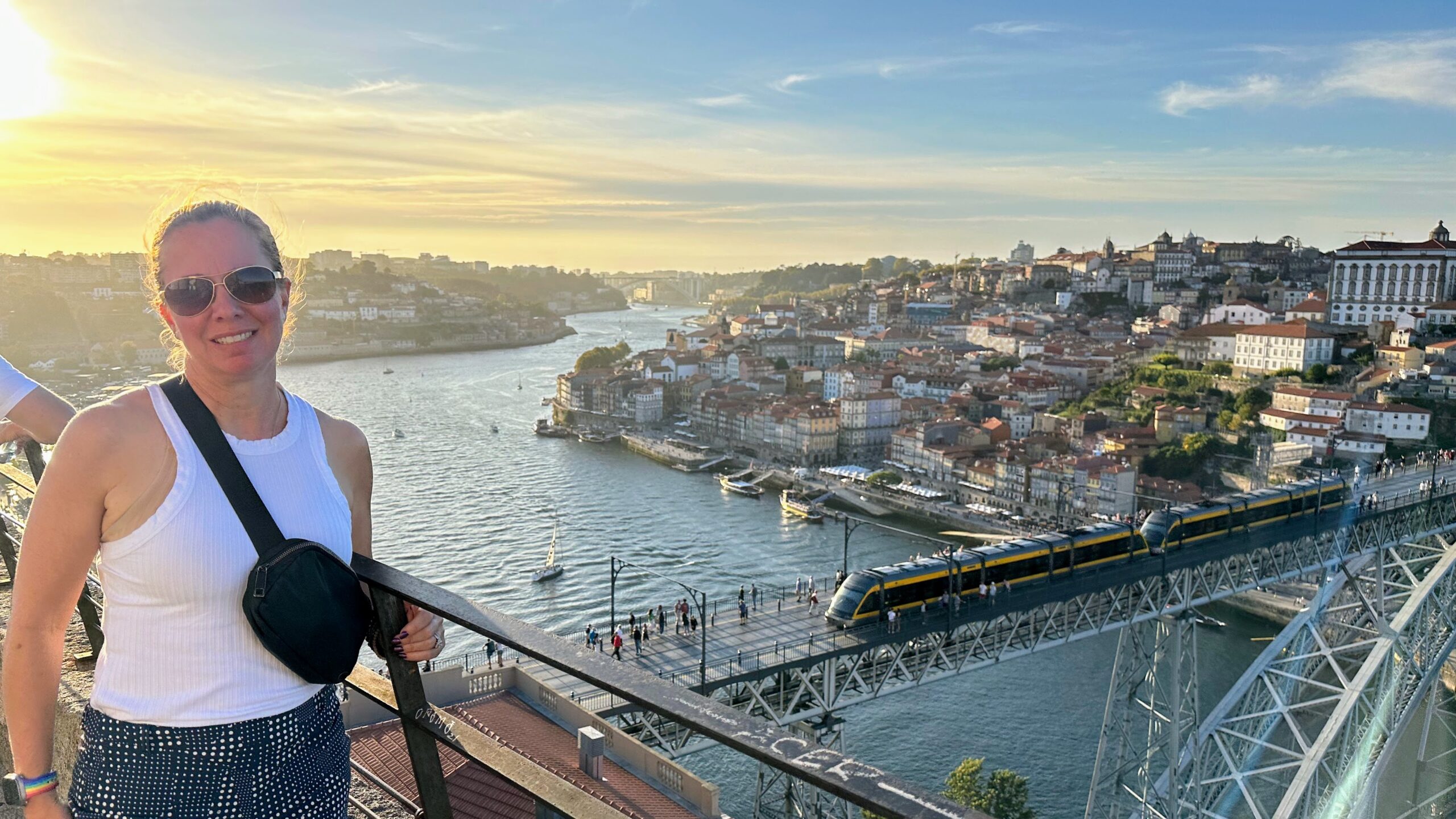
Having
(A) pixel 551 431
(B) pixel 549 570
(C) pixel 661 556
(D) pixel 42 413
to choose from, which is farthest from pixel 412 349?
(D) pixel 42 413

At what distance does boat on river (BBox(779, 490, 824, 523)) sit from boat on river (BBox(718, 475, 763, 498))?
1.80 feet

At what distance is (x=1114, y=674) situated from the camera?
5.42 metres

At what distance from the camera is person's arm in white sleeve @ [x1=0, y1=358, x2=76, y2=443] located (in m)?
0.73

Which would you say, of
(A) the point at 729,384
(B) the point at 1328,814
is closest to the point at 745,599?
(B) the point at 1328,814

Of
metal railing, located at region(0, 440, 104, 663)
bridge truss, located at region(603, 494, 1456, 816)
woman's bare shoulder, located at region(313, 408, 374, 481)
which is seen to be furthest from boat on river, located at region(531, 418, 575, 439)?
woman's bare shoulder, located at region(313, 408, 374, 481)

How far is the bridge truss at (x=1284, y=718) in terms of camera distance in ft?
16.8

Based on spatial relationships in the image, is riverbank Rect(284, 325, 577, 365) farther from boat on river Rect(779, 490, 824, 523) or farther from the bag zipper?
the bag zipper

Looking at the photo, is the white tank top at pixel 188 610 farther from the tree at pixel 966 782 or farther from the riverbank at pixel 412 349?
the riverbank at pixel 412 349

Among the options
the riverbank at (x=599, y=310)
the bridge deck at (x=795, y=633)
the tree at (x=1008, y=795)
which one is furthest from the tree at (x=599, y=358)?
the riverbank at (x=599, y=310)

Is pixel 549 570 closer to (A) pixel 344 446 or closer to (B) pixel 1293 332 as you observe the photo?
(A) pixel 344 446

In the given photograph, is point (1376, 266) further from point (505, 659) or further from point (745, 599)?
point (505, 659)

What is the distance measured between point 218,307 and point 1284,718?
6.65 m

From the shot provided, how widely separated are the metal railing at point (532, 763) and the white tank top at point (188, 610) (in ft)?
0.22

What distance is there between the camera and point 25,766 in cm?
52
